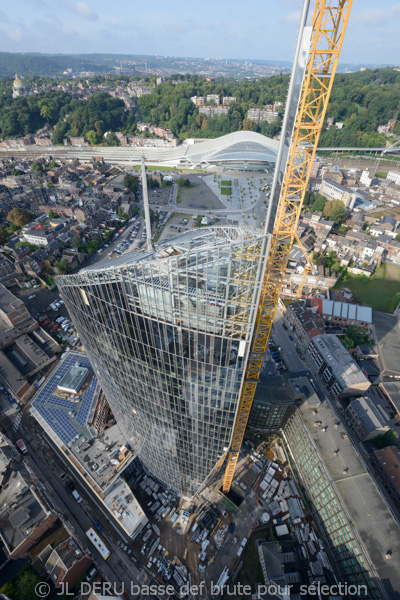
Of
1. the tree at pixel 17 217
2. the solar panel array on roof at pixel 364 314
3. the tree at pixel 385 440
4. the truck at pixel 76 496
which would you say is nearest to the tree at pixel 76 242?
the tree at pixel 17 217

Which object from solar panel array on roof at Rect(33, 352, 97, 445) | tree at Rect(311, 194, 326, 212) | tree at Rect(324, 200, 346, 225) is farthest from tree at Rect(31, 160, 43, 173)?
tree at Rect(324, 200, 346, 225)

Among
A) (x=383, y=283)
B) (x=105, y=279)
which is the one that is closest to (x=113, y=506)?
(x=105, y=279)

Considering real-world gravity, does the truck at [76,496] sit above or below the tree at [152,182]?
below

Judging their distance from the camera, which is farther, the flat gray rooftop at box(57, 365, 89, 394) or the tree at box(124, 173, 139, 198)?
the tree at box(124, 173, 139, 198)

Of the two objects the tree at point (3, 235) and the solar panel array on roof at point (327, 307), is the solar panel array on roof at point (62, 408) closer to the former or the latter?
the solar panel array on roof at point (327, 307)

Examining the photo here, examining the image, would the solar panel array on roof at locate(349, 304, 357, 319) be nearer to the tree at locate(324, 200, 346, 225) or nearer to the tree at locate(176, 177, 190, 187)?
the tree at locate(324, 200, 346, 225)

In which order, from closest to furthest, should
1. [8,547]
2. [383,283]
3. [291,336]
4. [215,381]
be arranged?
[215,381] → [8,547] → [291,336] → [383,283]

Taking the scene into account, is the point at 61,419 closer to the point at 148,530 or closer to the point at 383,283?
the point at 148,530
